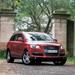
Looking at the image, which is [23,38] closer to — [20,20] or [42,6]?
[42,6]

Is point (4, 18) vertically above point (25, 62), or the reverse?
point (4, 18)

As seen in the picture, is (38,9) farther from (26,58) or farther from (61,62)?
(26,58)

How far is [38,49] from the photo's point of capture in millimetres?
18984

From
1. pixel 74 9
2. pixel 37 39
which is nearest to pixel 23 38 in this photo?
pixel 37 39

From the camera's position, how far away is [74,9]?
36.0 metres

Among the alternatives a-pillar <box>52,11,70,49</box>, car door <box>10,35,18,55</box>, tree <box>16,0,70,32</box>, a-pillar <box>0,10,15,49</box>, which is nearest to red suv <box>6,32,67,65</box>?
car door <box>10,35,18,55</box>

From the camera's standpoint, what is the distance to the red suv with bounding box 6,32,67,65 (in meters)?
19.0

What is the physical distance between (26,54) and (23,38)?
3.45 feet

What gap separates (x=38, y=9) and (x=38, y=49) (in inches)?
798

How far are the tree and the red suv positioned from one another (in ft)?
50.7

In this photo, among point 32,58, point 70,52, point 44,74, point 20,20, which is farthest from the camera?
point 20,20

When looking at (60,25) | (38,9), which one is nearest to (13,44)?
(60,25)

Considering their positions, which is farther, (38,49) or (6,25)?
(6,25)

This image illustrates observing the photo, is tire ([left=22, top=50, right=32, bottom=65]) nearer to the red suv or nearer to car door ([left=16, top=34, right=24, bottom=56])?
the red suv
